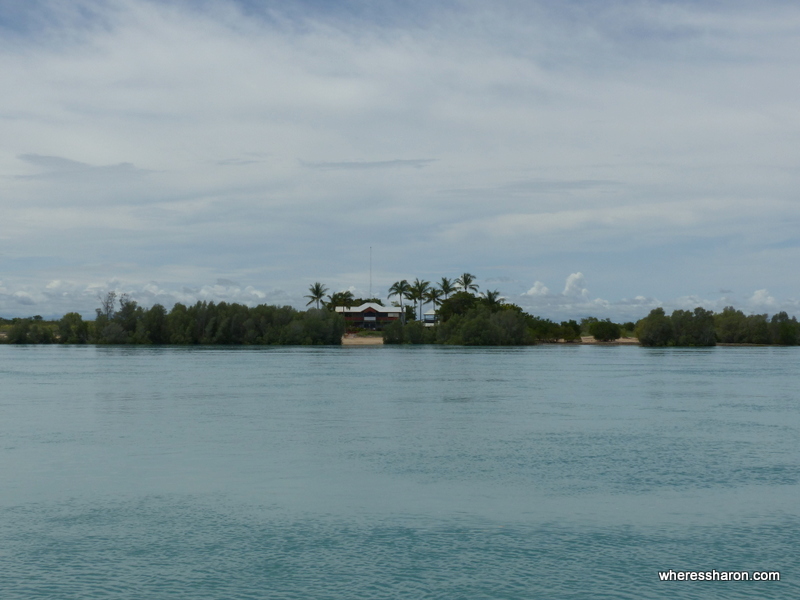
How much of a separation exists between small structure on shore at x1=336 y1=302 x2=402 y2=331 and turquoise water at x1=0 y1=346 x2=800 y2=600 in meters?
147

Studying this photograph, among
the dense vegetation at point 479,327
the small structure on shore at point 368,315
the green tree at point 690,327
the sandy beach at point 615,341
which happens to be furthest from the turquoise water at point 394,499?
the small structure on shore at point 368,315

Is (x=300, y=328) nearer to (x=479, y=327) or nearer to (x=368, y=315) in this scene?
(x=479, y=327)

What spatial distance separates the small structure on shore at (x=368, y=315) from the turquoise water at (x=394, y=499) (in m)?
147

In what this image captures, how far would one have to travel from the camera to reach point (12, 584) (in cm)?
1264

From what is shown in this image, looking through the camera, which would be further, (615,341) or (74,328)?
(615,341)

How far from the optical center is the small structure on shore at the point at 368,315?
186250 millimetres

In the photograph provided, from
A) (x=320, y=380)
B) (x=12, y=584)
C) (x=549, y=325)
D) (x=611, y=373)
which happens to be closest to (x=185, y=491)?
(x=12, y=584)

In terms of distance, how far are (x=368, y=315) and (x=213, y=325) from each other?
5547cm

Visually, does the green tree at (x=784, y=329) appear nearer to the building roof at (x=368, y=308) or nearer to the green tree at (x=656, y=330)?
Answer: the green tree at (x=656, y=330)

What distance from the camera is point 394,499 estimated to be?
18.5 meters

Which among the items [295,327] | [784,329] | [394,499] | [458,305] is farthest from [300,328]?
[394,499]

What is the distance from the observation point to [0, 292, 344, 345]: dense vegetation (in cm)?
13688

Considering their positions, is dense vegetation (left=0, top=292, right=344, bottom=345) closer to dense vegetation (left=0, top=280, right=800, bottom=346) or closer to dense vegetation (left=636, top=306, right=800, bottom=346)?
dense vegetation (left=0, top=280, right=800, bottom=346)

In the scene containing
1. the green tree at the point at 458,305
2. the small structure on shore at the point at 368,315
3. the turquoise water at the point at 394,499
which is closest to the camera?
the turquoise water at the point at 394,499
